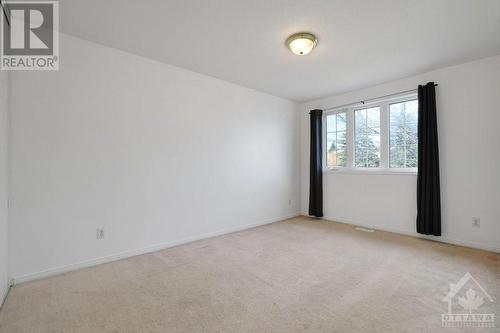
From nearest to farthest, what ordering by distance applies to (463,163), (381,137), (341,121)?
(463,163) < (381,137) < (341,121)

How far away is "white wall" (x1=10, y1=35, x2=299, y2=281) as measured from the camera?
240 cm

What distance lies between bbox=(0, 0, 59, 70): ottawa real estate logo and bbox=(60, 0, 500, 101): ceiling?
14 cm

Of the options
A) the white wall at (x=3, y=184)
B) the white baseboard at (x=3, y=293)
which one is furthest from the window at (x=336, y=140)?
the white baseboard at (x=3, y=293)

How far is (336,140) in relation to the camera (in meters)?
4.96

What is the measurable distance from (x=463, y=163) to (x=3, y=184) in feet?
17.4

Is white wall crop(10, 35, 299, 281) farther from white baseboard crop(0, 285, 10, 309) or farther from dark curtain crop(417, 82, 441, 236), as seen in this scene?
dark curtain crop(417, 82, 441, 236)

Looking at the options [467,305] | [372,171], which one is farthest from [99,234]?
[372,171]

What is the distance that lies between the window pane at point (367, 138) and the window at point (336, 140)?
222 mm

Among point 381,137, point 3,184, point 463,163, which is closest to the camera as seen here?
point 3,184

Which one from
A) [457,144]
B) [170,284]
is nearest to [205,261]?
[170,284]

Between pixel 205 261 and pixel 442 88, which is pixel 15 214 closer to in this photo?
pixel 205 261

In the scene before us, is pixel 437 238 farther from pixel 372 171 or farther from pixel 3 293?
pixel 3 293

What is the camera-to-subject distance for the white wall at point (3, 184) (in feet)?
6.63

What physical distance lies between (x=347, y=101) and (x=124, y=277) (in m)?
4.52
